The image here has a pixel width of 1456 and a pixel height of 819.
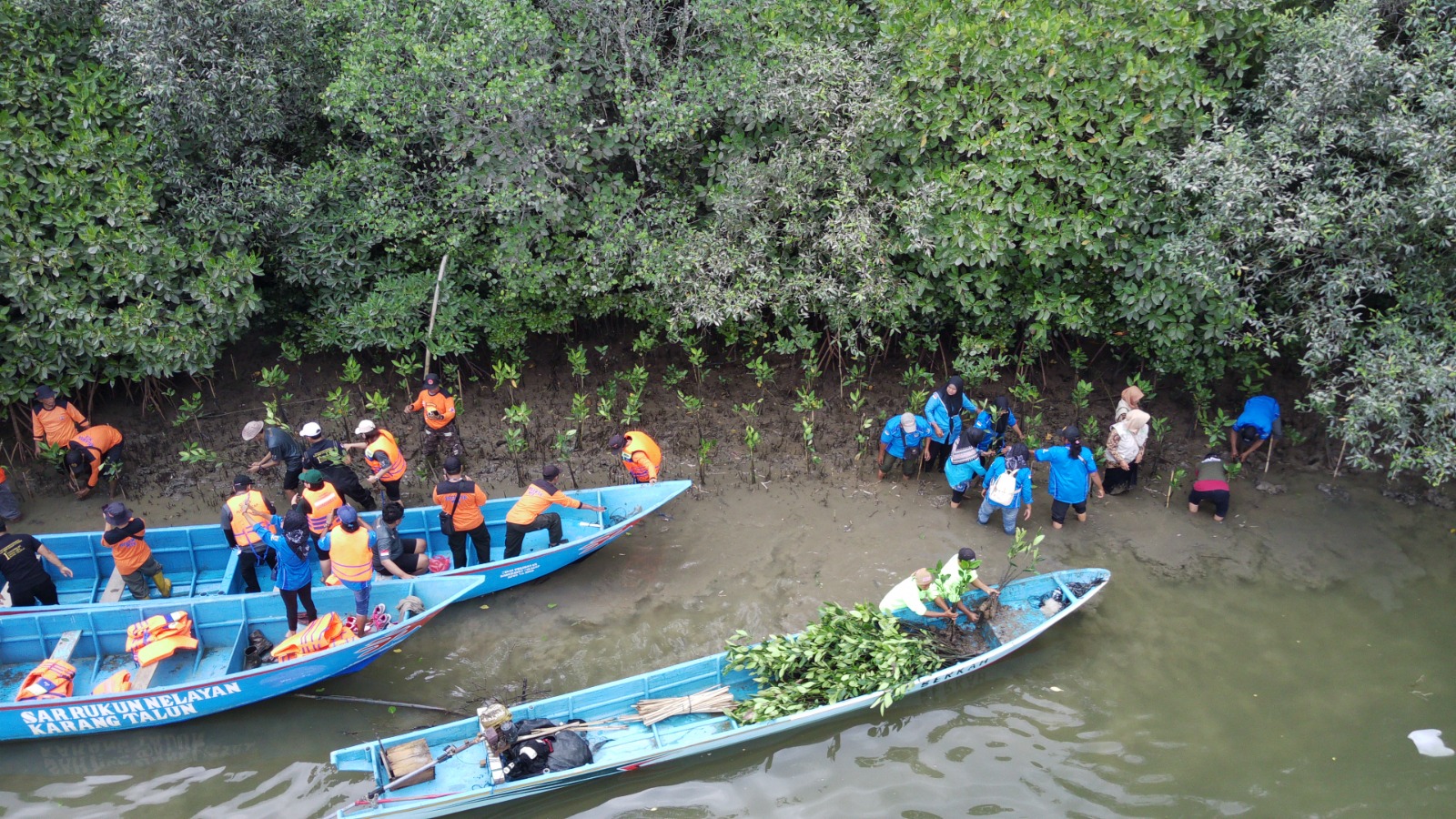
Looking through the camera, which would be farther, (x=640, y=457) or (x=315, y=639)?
(x=640, y=457)

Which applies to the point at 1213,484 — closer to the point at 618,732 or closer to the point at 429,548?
the point at 618,732

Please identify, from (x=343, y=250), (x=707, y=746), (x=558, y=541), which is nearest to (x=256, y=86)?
(x=343, y=250)

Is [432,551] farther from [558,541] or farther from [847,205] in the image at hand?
[847,205]

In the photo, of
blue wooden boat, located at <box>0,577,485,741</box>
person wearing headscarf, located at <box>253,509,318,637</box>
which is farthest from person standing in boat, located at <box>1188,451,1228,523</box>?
person wearing headscarf, located at <box>253,509,318,637</box>

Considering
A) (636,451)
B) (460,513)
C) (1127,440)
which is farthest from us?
(1127,440)

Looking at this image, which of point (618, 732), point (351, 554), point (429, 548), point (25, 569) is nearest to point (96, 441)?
point (25, 569)

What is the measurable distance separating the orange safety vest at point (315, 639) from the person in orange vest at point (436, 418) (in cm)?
293

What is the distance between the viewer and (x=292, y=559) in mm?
7734

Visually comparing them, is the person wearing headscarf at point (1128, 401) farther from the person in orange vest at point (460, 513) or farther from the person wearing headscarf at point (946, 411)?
the person in orange vest at point (460, 513)

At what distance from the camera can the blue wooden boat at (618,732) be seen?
22.1 feet

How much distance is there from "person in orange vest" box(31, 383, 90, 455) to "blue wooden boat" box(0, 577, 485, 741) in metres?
2.96

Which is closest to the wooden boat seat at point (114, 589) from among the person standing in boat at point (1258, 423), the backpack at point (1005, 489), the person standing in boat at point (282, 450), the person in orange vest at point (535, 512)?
the person standing in boat at point (282, 450)

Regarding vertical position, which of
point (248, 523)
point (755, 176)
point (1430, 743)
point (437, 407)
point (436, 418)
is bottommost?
point (1430, 743)

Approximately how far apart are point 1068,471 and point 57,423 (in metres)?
11.1
